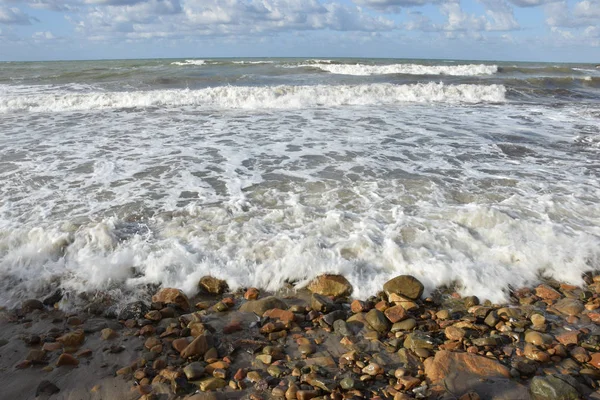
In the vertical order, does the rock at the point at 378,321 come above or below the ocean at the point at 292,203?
below

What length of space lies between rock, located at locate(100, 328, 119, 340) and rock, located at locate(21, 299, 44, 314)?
80cm

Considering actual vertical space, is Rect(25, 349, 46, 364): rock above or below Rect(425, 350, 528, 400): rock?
above

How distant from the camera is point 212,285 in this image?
13.3 ft

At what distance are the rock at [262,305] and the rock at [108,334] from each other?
1.10 meters

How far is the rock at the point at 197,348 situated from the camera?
3.10 m

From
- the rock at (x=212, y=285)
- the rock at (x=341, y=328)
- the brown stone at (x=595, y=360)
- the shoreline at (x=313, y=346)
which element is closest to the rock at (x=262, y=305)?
the shoreline at (x=313, y=346)

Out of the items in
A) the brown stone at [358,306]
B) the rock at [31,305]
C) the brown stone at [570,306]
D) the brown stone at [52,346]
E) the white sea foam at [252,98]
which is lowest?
the brown stone at [570,306]

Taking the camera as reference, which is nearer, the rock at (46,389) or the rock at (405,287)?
the rock at (46,389)

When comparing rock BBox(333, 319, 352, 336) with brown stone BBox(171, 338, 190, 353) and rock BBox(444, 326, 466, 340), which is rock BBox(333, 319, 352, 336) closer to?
rock BBox(444, 326, 466, 340)

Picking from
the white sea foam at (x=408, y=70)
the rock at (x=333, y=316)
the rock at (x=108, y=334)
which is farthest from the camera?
the white sea foam at (x=408, y=70)

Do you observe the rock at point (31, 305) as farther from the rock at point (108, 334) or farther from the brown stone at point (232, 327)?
the brown stone at point (232, 327)

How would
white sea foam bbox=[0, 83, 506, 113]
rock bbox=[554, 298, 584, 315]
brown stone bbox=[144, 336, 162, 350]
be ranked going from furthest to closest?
1. white sea foam bbox=[0, 83, 506, 113]
2. rock bbox=[554, 298, 584, 315]
3. brown stone bbox=[144, 336, 162, 350]

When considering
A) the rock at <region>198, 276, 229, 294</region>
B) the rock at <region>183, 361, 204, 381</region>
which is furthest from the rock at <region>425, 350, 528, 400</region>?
the rock at <region>198, 276, 229, 294</region>

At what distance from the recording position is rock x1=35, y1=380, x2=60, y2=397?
2.75m
